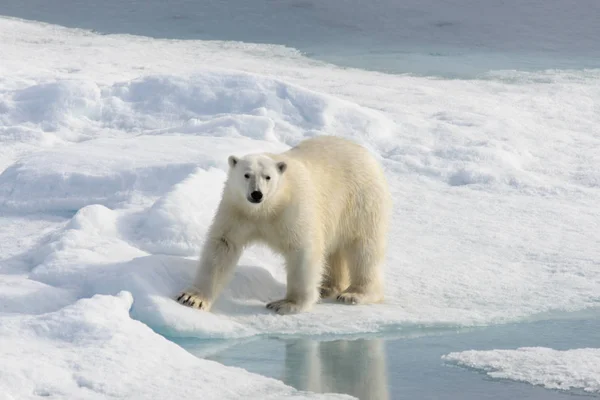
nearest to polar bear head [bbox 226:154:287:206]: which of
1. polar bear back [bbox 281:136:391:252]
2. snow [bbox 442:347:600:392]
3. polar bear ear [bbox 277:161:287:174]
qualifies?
polar bear ear [bbox 277:161:287:174]

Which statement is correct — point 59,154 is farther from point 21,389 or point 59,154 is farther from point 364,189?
point 21,389

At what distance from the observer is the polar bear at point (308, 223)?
4.67 meters

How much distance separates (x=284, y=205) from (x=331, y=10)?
38.0ft

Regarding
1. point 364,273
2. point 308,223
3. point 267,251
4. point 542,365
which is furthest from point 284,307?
point 542,365

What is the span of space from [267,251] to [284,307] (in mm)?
892

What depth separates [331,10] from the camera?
1594 centimetres

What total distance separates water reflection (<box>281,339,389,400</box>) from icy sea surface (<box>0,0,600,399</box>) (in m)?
0.01

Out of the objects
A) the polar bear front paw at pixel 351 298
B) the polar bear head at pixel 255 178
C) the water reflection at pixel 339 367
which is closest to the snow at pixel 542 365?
the water reflection at pixel 339 367

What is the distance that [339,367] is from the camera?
165 inches

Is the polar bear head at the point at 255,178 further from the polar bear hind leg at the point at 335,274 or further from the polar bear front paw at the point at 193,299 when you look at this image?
the polar bear hind leg at the point at 335,274

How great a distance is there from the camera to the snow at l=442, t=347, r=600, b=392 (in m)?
4.00

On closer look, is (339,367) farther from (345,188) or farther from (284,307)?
(345,188)

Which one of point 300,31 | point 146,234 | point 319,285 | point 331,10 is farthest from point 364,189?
point 331,10

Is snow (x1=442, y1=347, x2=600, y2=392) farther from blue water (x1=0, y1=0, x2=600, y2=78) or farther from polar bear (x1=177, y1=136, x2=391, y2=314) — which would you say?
blue water (x1=0, y1=0, x2=600, y2=78)
